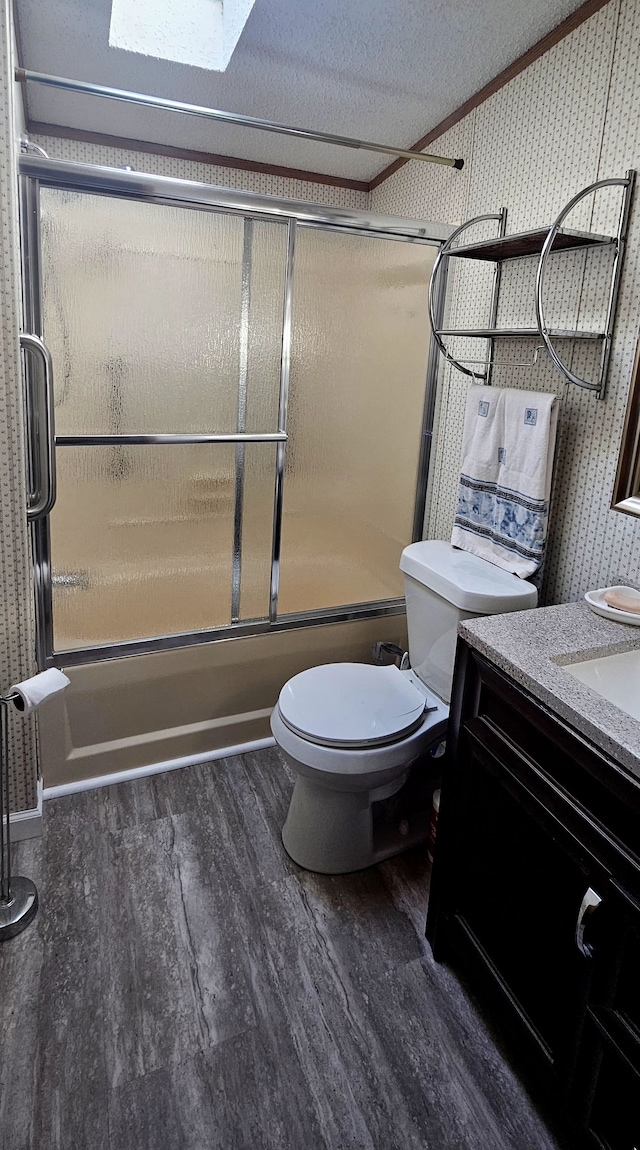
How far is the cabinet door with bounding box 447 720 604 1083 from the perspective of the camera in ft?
3.63

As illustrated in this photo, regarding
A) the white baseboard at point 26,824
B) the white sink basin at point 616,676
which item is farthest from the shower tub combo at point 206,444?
the white sink basin at point 616,676

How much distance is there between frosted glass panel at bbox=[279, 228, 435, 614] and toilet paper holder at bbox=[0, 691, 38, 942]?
0.98m

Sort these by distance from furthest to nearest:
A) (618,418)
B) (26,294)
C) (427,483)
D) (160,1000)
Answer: (427,483) → (26,294) → (618,418) → (160,1000)

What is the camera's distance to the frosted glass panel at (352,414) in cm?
212

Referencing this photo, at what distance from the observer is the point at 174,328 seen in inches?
75.5

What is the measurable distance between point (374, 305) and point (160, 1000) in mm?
2051

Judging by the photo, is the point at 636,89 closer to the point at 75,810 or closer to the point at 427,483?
the point at 427,483

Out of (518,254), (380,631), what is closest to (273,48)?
(518,254)

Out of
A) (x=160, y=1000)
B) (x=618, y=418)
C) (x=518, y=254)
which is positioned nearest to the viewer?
(x=160, y=1000)

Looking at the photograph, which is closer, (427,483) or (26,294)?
(26,294)

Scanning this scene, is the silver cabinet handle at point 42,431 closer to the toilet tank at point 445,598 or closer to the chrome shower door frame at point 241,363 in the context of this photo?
the chrome shower door frame at point 241,363

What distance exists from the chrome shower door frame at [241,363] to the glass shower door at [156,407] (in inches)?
0.5

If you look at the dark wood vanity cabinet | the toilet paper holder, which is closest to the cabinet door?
the dark wood vanity cabinet

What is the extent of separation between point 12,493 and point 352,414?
1128 mm
